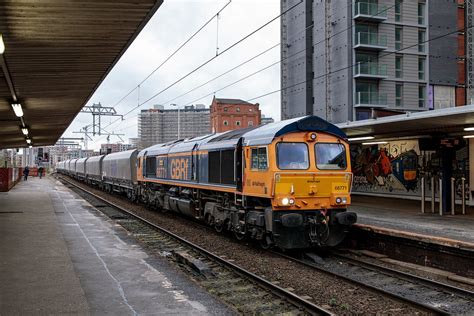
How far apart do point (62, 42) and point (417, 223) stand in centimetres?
991

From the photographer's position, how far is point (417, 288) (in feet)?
28.1

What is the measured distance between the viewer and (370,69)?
39.4 meters

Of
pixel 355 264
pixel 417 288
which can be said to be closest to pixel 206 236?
pixel 355 264

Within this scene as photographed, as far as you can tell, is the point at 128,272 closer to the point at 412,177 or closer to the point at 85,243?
the point at 85,243

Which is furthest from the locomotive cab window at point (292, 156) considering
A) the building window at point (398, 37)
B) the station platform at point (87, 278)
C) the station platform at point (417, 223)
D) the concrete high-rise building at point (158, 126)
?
the concrete high-rise building at point (158, 126)

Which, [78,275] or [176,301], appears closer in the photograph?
[176,301]

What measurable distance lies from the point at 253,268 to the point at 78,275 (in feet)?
11.7

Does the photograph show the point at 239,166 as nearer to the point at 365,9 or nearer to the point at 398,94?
the point at 365,9

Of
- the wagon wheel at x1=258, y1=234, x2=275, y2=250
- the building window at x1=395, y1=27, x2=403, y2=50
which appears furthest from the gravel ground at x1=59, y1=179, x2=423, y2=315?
the building window at x1=395, y1=27, x2=403, y2=50

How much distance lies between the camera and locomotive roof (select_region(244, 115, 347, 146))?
10.8 m

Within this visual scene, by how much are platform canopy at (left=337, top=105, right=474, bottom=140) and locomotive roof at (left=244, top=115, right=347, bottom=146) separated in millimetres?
2898

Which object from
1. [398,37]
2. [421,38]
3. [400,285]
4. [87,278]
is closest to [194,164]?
[87,278]

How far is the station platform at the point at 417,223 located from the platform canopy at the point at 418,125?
8.77 ft

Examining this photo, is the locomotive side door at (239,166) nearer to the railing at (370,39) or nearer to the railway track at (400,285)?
the railway track at (400,285)
